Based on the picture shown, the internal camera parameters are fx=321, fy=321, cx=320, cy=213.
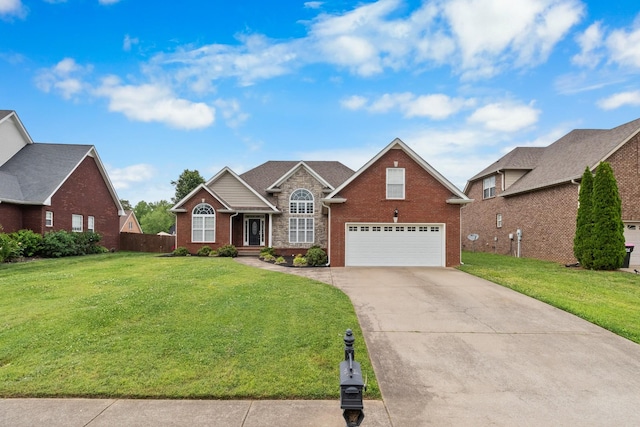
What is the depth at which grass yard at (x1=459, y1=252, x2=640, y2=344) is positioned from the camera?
6.69 meters

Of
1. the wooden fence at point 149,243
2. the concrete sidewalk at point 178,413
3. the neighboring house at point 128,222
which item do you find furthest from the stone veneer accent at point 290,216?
the neighboring house at point 128,222

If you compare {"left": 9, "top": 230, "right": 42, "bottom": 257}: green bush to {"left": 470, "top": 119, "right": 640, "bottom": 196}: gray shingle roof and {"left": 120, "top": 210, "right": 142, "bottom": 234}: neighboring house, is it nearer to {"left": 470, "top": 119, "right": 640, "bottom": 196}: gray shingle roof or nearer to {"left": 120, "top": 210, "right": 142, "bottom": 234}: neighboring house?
{"left": 120, "top": 210, "right": 142, "bottom": 234}: neighboring house

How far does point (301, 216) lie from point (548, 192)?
48.5 ft

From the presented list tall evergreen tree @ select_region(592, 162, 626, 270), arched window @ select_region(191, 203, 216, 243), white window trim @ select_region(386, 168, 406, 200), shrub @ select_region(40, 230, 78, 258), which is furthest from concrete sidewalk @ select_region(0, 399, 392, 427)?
shrub @ select_region(40, 230, 78, 258)

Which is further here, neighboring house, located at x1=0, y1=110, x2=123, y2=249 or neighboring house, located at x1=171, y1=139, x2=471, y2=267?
neighboring house, located at x1=0, y1=110, x2=123, y2=249

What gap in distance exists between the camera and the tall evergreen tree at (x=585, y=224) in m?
14.5

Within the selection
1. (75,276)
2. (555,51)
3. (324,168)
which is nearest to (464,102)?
(555,51)

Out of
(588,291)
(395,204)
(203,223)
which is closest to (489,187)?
(395,204)

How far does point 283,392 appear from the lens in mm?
3705

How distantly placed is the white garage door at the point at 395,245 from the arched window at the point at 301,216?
21.4 feet

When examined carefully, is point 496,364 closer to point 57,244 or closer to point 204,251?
point 204,251

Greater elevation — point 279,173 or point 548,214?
point 279,173

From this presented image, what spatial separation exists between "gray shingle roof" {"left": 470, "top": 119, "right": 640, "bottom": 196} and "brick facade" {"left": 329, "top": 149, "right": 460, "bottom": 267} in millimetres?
7328

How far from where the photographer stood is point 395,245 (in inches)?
600
